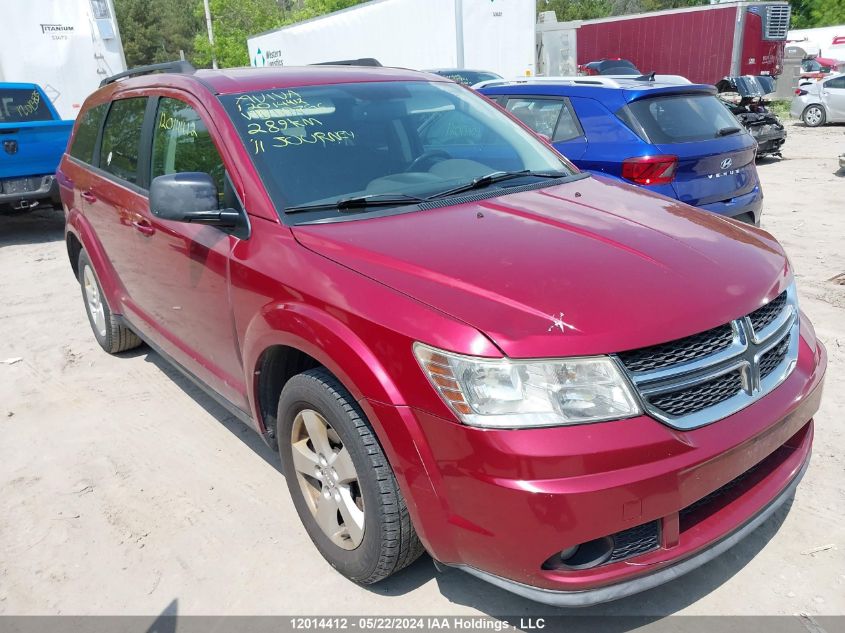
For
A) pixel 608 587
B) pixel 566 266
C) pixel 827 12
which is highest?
pixel 566 266

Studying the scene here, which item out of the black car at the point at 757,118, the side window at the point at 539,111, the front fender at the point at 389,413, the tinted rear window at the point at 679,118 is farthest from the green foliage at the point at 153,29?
the front fender at the point at 389,413

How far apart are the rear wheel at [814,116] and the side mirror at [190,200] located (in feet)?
65.7

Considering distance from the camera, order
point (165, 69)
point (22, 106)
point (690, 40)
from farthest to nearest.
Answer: point (690, 40) < point (22, 106) < point (165, 69)

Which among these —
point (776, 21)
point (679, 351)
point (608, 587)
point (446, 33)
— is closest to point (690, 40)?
point (776, 21)

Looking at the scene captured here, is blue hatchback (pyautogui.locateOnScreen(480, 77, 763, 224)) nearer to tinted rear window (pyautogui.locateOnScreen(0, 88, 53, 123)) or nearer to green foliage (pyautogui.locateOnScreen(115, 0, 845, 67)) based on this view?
tinted rear window (pyautogui.locateOnScreen(0, 88, 53, 123))

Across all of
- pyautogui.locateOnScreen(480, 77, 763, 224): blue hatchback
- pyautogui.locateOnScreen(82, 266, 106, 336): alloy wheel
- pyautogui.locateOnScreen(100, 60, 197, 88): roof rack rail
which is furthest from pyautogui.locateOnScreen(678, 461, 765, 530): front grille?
pyautogui.locateOnScreen(82, 266, 106, 336): alloy wheel

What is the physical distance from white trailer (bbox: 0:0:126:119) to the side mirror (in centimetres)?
1118

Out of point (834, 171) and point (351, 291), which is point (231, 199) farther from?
point (834, 171)

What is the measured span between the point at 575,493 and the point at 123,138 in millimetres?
3413

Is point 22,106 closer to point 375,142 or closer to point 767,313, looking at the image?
point 375,142

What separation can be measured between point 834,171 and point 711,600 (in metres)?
11.2

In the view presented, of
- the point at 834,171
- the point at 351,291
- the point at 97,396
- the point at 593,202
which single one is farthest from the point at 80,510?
the point at 834,171

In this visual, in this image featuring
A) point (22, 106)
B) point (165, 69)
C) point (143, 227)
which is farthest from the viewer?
point (22, 106)

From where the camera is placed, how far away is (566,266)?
2338 mm
